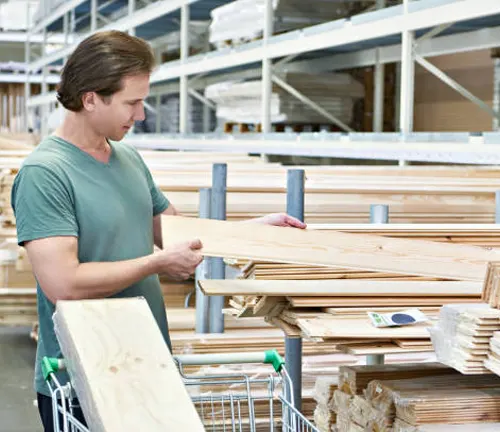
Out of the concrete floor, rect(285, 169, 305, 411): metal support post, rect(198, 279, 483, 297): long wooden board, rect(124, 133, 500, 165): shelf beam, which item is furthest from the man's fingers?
the concrete floor

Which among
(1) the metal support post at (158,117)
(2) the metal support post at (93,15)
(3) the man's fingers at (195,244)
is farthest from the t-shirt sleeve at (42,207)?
(2) the metal support post at (93,15)

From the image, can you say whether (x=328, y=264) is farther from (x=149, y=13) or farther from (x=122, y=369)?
(x=149, y=13)

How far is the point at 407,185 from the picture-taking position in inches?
225

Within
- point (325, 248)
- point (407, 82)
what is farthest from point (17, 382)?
point (325, 248)

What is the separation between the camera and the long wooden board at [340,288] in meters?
2.85

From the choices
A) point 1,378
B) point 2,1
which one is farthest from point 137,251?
point 2,1

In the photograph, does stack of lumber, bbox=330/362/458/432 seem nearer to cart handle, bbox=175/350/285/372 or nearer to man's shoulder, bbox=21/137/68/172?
cart handle, bbox=175/350/285/372

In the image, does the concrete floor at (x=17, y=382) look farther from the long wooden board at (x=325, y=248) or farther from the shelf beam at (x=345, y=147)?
the long wooden board at (x=325, y=248)

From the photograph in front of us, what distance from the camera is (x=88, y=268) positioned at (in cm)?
262

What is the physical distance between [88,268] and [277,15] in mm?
8310

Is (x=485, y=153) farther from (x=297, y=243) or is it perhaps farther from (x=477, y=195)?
(x=297, y=243)

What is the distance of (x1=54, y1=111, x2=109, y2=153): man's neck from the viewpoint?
2.76 meters

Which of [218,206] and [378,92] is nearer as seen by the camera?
[218,206]

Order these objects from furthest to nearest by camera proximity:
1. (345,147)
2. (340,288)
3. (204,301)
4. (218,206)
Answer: (345,147) < (204,301) < (218,206) < (340,288)
